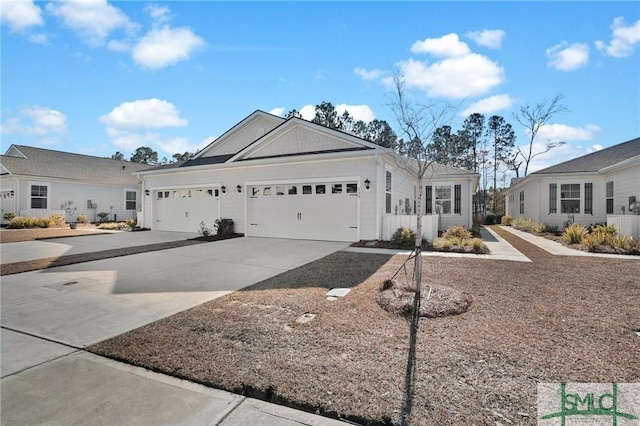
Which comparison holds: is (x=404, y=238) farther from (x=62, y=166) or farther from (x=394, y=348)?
(x=62, y=166)

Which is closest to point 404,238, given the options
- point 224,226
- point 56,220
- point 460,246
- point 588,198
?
point 460,246

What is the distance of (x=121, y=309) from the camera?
16.0ft

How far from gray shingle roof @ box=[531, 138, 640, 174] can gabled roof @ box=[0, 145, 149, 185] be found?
97.7 ft

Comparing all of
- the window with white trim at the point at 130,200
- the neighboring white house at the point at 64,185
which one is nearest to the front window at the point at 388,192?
the neighboring white house at the point at 64,185

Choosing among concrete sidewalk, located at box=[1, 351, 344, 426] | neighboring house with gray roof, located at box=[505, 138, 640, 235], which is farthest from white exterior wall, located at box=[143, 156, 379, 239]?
neighboring house with gray roof, located at box=[505, 138, 640, 235]

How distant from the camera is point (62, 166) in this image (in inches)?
926

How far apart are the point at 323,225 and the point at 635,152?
48.2ft

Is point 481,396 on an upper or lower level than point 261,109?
lower

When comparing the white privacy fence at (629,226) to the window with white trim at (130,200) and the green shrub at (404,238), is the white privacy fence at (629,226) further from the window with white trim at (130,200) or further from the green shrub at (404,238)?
the window with white trim at (130,200)

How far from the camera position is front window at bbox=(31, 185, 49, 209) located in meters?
21.0

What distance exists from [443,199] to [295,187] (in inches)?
386

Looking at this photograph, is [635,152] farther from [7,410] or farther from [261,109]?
[7,410]

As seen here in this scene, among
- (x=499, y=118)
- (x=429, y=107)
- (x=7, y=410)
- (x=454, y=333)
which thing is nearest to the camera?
(x=7, y=410)

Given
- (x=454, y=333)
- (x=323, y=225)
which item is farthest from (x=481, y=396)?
(x=323, y=225)
